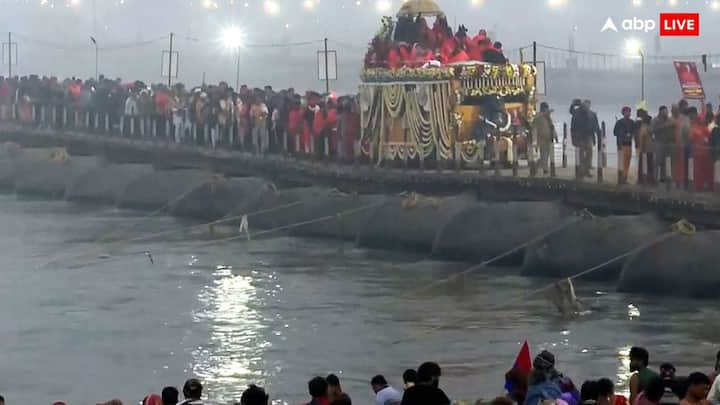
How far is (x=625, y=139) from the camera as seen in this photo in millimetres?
30891

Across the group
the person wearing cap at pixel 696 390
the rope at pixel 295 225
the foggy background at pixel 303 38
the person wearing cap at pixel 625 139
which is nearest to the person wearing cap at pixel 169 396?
the person wearing cap at pixel 696 390

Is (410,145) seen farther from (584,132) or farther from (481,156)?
(584,132)

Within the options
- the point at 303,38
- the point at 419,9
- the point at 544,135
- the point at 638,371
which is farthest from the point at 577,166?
the point at 303,38

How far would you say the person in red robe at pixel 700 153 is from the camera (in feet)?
93.2

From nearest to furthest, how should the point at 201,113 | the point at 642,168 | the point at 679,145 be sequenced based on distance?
the point at 679,145, the point at 642,168, the point at 201,113

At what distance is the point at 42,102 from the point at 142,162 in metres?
7.48

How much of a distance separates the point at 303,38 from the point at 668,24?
40.8m

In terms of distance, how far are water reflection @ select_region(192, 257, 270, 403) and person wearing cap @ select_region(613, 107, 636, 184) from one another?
644 cm

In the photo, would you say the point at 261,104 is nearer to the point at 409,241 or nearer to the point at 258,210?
the point at 258,210

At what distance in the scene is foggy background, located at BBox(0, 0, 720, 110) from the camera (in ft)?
276

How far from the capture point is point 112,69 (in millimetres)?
111875

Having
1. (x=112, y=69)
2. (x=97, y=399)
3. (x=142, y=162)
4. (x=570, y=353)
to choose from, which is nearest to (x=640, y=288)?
(x=570, y=353)

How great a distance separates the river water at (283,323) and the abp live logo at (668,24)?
50.6 m

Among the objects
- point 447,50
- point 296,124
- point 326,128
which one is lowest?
point 326,128
